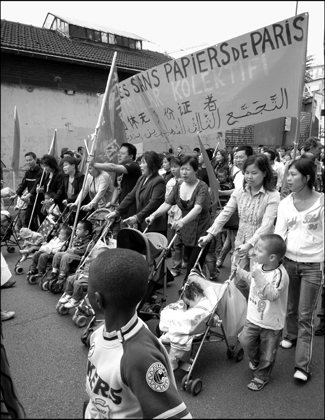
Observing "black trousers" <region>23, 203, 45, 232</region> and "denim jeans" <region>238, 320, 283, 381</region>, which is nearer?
"denim jeans" <region>238, 320, 283, 381</region>

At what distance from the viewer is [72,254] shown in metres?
4.64

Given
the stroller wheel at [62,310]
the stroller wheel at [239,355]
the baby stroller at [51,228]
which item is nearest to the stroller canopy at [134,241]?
the stroller wheel at [239,355]

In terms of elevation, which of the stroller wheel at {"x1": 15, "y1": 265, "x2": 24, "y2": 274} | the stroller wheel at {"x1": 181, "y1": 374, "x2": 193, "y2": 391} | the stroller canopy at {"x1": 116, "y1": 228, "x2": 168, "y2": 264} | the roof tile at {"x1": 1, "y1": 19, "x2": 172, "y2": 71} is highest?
the roof tile at {"x1": 1, "y1": 19, "x2": 172, "y2": 71}

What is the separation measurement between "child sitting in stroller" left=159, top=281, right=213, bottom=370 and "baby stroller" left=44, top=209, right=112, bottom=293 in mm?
1709

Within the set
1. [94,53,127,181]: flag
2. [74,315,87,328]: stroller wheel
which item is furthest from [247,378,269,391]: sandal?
[94,53,127,181]: flag

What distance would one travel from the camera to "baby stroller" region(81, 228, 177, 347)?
324cm

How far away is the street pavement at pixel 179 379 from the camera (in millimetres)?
2480

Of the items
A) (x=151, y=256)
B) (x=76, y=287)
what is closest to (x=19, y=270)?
(x=76, y=287)

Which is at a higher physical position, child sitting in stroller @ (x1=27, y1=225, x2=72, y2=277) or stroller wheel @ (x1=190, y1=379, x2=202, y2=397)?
child sitting in stroller @ (x1=27, y1=225, x2=72, y2=277)

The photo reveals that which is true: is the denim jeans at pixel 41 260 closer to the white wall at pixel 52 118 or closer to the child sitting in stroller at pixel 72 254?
the child sitting in stroller at pixel 72 254

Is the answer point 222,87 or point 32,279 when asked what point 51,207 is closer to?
point 32,279

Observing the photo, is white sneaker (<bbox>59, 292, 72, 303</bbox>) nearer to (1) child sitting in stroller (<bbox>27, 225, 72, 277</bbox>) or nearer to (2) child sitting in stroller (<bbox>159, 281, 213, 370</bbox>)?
(1) child sitting in stroller (<bbox>27, 225, 72, 277</bbox>)

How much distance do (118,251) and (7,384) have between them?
592mm

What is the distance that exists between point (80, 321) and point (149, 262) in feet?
3.65
